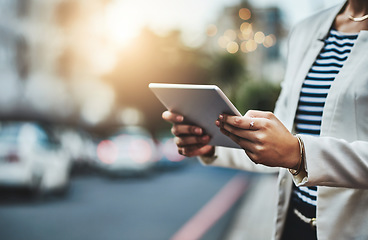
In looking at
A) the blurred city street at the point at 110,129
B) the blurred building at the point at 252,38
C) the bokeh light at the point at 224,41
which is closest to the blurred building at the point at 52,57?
the blurred city street at the point at 110,129

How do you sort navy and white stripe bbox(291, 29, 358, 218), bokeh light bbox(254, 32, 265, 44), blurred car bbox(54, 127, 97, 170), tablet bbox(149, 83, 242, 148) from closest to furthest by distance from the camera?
tablet bbox(149, 83, 242, 148) → navy and white stripe bbox(291, 29, 358, 218) → bokeh light bbox(254, 32, 265, 44) → blurred car bbox(54, 127, 97, 170)

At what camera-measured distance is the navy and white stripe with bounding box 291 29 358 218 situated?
5.34ft

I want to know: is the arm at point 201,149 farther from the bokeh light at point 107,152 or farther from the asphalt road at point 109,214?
the bokeh light at point 107,152

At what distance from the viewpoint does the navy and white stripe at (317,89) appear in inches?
64.1

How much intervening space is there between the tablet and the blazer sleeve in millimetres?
263

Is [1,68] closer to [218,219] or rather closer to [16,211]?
[16,211]

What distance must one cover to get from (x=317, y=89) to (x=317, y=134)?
0.57 feet

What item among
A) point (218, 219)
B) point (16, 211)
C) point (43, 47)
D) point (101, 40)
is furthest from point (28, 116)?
point (218, 219)

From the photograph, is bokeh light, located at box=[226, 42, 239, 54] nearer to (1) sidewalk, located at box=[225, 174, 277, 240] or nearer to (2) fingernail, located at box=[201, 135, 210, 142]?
(1) sidewalk, located at box=[225, 174, 277, 240]

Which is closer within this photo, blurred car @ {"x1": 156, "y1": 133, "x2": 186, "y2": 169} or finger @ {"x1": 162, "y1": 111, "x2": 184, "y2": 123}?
finger @ {"x1": 162, "y1": 111, "x2": 184, "y2": 123}

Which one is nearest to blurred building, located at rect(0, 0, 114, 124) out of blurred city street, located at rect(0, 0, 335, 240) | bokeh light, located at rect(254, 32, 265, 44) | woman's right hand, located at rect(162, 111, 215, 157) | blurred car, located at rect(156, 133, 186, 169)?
blurred city street, located at rect(0, 0, 335, 240)

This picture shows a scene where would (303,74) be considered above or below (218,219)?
above

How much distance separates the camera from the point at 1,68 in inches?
869

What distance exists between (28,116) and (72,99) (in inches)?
236
